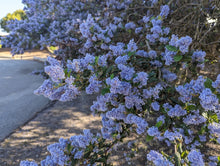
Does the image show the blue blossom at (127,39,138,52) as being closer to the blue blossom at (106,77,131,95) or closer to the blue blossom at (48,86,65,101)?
the blue blossom at (106,77,131,95)

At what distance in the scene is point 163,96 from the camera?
1705mm

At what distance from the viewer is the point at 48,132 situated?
14.1ft

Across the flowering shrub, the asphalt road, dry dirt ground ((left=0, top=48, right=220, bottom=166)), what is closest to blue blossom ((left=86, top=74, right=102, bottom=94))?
the flowering shrub

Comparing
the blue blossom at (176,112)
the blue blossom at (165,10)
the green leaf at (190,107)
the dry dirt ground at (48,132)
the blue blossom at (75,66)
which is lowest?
the dry dirt ground at (48,132)

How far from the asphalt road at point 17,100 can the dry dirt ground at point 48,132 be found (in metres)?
0.31

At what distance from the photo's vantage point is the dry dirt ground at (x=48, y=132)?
3.56 meters

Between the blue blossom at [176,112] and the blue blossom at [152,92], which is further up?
the blue blossom at [152,92]

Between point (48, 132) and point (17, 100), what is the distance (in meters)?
2.55

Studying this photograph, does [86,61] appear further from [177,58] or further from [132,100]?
[177,58]

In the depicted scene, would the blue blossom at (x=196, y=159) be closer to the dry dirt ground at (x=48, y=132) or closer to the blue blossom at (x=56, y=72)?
the blue blossom at (x=56, y=72)

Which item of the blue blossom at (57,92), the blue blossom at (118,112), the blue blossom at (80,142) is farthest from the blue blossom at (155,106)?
the blue blossom at (57,92)

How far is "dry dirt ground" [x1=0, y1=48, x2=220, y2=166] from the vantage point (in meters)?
3.56

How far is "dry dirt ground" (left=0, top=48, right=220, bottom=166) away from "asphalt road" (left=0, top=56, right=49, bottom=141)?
0.31 meters

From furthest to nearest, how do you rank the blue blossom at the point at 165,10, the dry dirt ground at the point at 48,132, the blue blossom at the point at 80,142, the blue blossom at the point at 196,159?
1. the dry dirt ground at the point at 48,132
2. the blue blossom at the point at 165,10
3. the blue blossom at the point at 80,142
4. the blue blossom at the point at 196,159
